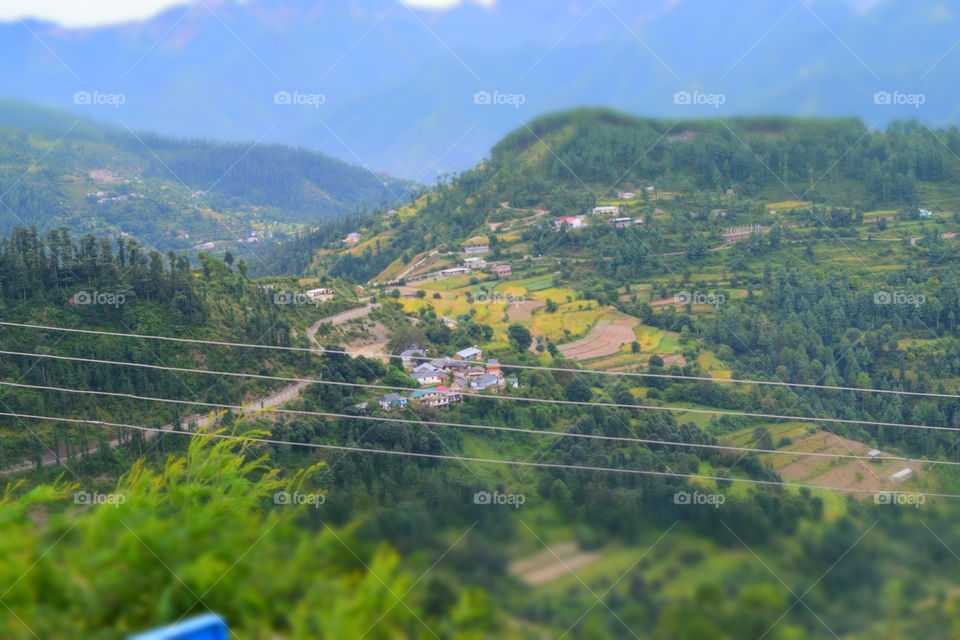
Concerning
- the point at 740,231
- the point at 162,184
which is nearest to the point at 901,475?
the point at 740,231

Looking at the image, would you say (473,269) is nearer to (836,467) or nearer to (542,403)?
(542,403)

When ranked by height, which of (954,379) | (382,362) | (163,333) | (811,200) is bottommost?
(954,379)

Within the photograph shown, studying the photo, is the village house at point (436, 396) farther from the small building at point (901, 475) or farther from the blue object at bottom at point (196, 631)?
the blue object at bottom at point (196, 631)

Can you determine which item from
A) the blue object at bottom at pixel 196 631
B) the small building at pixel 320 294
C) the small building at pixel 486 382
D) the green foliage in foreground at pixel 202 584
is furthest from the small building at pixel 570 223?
the blue object at bottom at pixel 196 631

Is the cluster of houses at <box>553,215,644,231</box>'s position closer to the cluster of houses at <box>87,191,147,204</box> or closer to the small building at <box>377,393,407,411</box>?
the small building at <box>377,393,407,411</box>

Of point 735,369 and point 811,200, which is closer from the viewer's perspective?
point 735,369

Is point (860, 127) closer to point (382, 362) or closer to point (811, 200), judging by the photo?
point (811, 200)

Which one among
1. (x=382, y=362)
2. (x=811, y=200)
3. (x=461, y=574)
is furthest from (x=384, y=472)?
(x=811, y=200)

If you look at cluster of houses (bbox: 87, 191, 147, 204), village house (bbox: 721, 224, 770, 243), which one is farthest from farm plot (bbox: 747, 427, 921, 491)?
cluster of houses (bbox: 87, 191, 147, 204)
